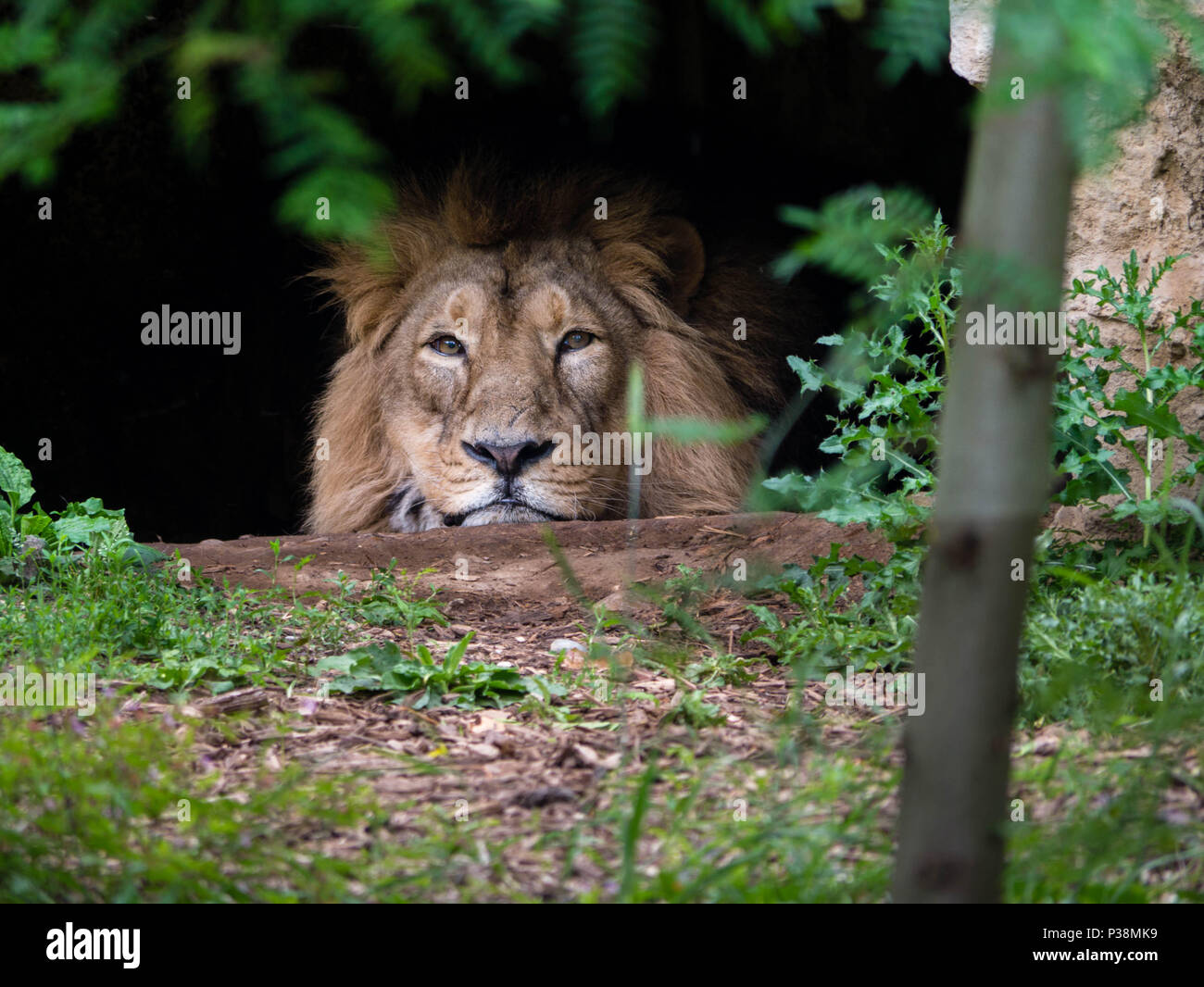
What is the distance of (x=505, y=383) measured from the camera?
243 inches

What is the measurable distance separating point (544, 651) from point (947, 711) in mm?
2467

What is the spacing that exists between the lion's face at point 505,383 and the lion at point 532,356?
0.03ft

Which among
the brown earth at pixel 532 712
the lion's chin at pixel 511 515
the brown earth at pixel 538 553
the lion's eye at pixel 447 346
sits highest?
the lion's eye at pixel 447 346

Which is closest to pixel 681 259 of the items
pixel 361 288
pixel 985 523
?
pixel 361 288

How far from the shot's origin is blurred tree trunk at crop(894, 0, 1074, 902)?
5.94 feet

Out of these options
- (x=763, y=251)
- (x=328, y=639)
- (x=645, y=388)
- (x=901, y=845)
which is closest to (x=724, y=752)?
(x=901, y=845)

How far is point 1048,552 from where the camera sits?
4.18 meters

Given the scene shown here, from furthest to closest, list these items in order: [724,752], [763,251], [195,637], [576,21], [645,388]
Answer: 1. [763,251]
2. [645,388]
3. [195,637]
4. [724,752]
5. [576,21]

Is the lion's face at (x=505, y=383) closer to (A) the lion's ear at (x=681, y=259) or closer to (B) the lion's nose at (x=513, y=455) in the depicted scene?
(B) the lion's nose at (x=513, y=455)

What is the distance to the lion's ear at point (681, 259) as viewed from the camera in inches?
279

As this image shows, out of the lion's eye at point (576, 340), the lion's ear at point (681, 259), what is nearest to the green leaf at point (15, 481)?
the lion's eye at point (576, 340)

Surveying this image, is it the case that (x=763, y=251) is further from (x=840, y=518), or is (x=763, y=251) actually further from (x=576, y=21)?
(x=576, y=21)

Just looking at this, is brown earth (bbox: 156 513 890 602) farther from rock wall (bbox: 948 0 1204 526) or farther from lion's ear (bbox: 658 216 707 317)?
lion's ear (bbox: 658 216 707 317)
